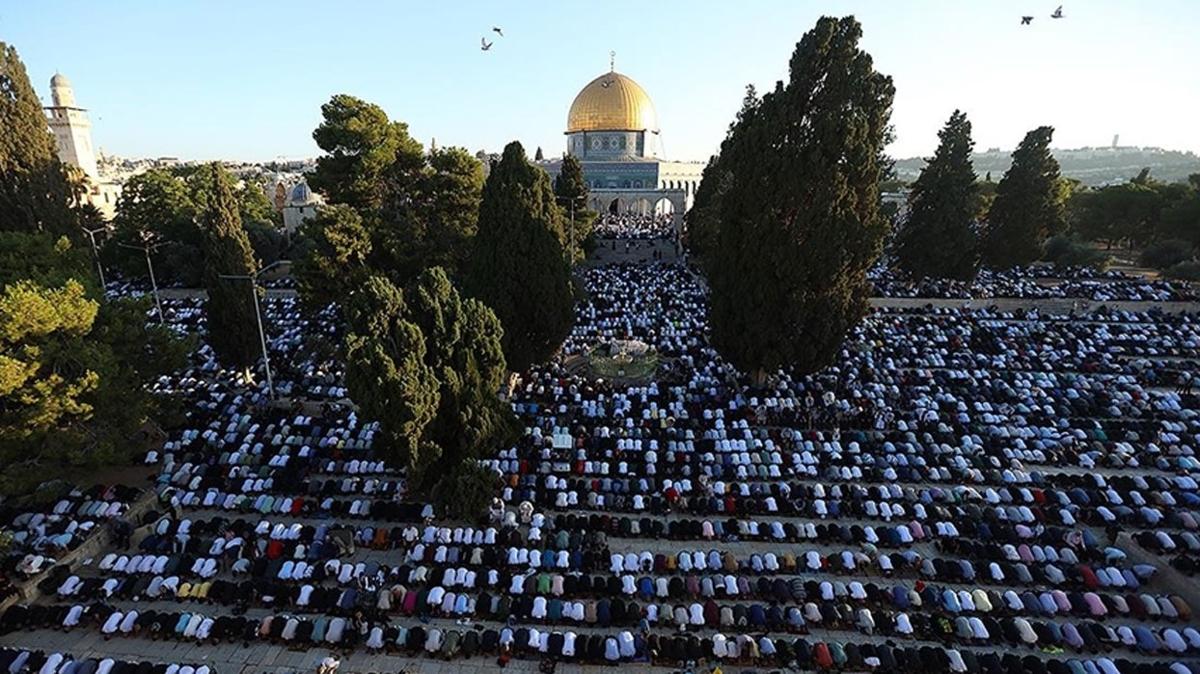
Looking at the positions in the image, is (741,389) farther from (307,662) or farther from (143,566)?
(143,566)

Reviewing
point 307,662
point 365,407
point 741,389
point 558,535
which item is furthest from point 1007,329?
point 307,662

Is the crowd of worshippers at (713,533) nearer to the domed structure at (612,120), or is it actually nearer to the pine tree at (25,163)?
the pine tree at (25,163)

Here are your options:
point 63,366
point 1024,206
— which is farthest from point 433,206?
point 1024,206

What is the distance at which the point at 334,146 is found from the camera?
24.2 m

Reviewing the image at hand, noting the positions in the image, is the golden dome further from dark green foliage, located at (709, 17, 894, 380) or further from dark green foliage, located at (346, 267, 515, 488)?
dark green foliage, located at (346, 267, 515, 488)

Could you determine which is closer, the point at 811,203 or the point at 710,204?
the point at 811,203

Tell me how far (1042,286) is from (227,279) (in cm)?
4425

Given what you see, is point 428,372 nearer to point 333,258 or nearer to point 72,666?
point 72,666

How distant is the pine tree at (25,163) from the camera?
2348cm

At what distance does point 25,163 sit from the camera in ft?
80.1

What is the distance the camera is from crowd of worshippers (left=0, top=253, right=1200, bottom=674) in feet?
37.6

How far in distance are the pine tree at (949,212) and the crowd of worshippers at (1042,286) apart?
4.96 feet

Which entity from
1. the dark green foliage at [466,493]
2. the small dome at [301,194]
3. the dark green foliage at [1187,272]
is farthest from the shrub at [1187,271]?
the small dome at [301,194]

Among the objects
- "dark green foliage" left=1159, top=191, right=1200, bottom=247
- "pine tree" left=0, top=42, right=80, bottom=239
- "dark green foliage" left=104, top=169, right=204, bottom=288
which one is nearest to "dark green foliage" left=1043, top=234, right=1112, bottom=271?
"dark green foliage" left=1159, top=191, right=1200, bottom=247
